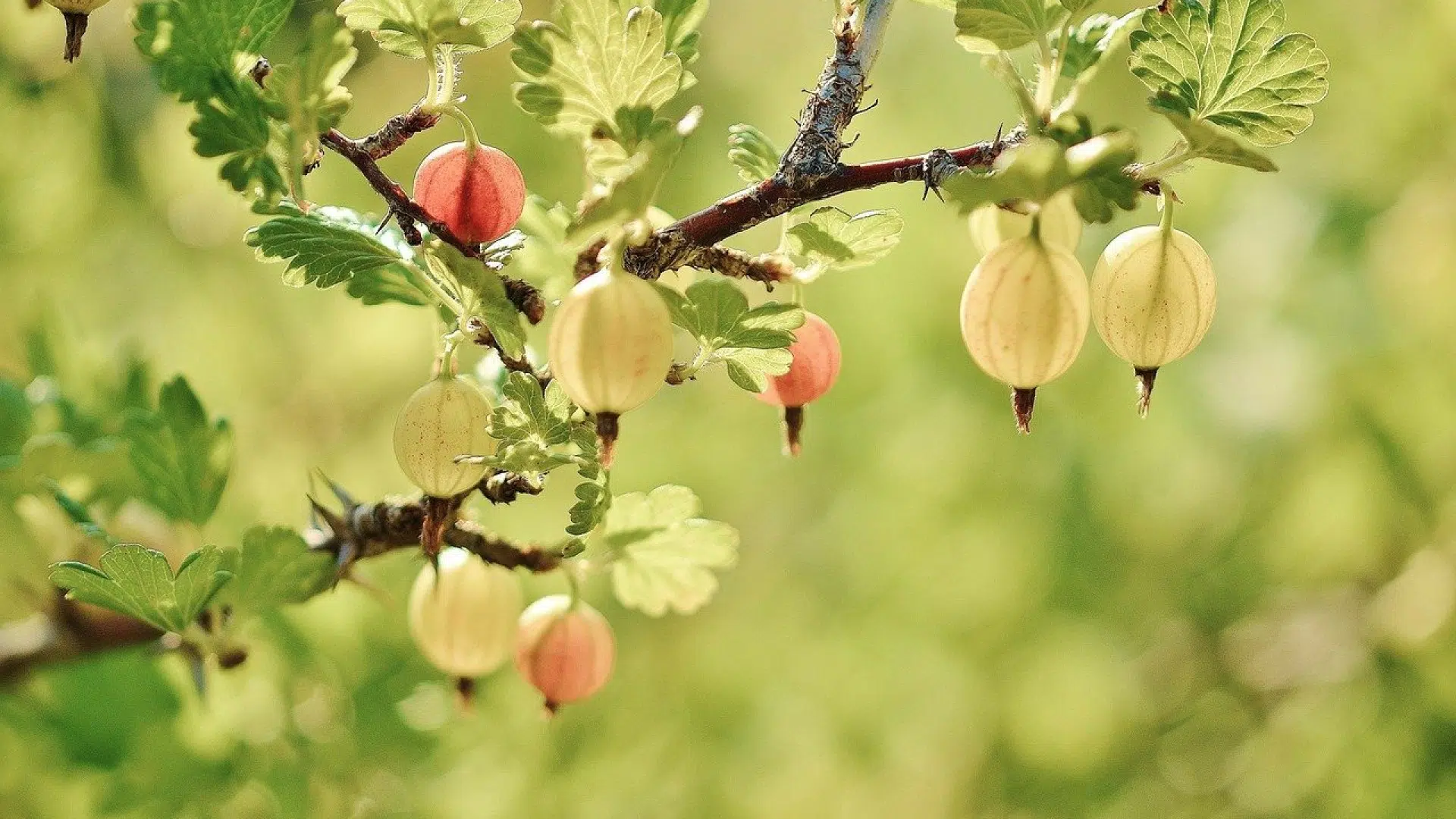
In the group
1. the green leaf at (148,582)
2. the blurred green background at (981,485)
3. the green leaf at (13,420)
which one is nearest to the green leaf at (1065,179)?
the green leaf at (148,582)

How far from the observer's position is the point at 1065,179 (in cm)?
20

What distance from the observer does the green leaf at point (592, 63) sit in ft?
0.79

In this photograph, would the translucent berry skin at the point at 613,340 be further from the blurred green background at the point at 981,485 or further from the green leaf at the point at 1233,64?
the blurred green background at the point at 981,485

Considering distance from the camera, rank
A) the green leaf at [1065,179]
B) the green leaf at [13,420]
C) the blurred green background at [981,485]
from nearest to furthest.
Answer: the green leaf at [1065,179], the green leaf at [13,420], the blurred green background at [981,485]

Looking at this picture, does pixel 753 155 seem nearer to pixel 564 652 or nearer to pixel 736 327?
pixel 736 327

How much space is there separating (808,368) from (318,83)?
0.46 ft

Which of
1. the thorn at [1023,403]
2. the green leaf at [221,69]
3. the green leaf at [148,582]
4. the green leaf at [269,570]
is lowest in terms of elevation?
the green leaf at [269,570]

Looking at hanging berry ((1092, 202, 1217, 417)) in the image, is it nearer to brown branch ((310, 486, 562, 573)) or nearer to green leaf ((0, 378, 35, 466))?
brown branch ((310, 486, 562, 573))

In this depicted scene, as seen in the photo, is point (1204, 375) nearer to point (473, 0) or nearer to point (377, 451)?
point (377, 451)

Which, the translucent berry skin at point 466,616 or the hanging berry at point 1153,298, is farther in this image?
the translucent berry skin at point 466,616

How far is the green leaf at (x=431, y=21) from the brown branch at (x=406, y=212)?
0.08ft

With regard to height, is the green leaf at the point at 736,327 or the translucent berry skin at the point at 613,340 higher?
the translucent berry skin at the point at 613,340

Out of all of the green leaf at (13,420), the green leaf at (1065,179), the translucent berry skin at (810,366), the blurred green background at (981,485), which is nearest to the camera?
the green leaf at (1065,179)

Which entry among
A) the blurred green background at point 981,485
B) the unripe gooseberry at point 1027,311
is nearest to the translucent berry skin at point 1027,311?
the unripe gooseberry at point 1027,311
